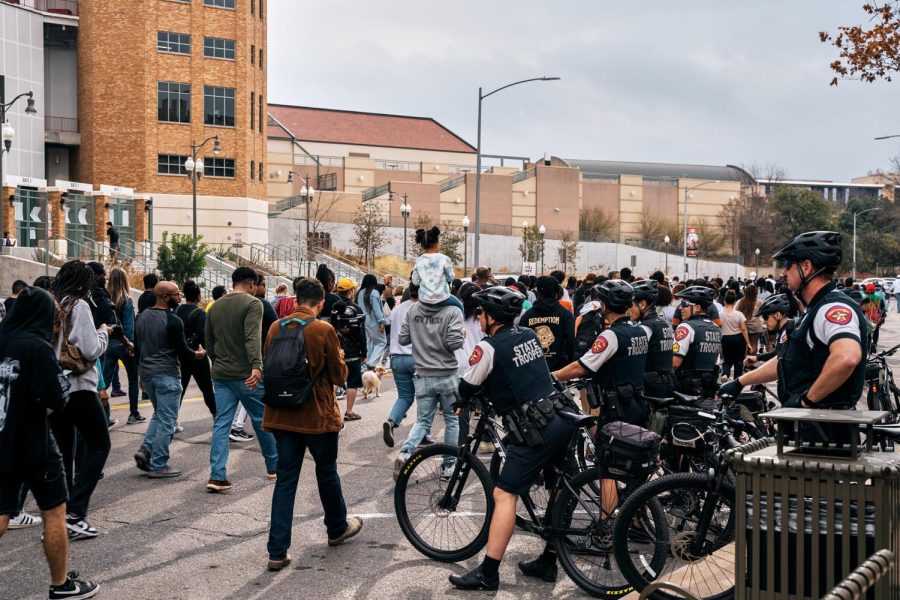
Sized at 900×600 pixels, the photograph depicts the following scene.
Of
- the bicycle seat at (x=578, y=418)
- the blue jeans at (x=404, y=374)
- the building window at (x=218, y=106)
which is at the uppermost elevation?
the building window at (x=218, y=106)

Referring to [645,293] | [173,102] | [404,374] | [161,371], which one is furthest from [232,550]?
[173,102]

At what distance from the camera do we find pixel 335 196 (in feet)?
257

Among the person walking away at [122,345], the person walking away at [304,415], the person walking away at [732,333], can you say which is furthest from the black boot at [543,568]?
the person walking away at [732,333]

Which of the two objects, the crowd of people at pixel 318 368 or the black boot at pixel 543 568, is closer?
the crowd of people at pixel 318 368

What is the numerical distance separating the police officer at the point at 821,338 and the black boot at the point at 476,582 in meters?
2.09

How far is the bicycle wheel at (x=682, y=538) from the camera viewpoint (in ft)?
17.5

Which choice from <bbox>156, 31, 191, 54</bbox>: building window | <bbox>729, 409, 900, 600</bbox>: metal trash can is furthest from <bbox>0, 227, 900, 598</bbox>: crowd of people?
<bbox>156, 31, 191, 54</bbox>: building window

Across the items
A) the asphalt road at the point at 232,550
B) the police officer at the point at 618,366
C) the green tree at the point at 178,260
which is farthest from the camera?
the green tree at the point at 178,260

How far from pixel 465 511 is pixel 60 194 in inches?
1583

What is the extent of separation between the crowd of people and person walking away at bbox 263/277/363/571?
0.01 m

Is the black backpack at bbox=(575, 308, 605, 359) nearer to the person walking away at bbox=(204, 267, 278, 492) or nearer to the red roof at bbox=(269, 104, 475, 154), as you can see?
the person walking away at bbox=(204, 267, 278, 492)

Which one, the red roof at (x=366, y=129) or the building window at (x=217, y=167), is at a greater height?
the red roof at (x=366, y=129)

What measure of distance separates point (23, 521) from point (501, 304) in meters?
4.43

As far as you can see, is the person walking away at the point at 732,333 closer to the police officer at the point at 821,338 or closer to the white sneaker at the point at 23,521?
the police officer at the point at 821,338
